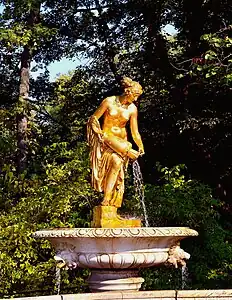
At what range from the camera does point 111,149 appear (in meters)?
6.24

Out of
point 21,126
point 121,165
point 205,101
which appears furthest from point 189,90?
point 121,165

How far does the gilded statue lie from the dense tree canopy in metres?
3.24

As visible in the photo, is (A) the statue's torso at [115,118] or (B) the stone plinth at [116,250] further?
(A) the statue's torso at [115,118]

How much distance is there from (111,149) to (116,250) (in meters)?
1.15

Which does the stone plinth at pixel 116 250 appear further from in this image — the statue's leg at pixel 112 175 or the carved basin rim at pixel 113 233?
the statue's leg at pixel 112 175

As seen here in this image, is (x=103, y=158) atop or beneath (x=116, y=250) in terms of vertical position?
atop

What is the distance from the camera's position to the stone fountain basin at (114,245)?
544 centimetres

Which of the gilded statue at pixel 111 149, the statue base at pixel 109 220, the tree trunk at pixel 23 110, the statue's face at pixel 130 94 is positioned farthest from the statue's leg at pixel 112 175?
the tree trunk at pixel 23 110

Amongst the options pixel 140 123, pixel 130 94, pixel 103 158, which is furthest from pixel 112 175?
A: pixel 140 123

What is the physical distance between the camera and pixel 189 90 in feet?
40.0

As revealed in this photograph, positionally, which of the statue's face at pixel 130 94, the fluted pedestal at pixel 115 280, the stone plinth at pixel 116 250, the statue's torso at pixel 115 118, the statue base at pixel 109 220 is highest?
the statue's face at pixel 130 94

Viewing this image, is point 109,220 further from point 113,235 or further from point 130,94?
point 130,94

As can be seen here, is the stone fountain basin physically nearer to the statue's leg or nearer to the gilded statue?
the gilded statue

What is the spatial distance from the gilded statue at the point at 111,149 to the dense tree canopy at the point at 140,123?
3.24 m
